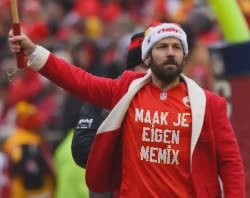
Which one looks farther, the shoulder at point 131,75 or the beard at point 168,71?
the shoulder at point 131,75

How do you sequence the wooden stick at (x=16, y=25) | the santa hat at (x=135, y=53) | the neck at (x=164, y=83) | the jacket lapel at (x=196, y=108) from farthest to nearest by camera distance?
the santa hat at (x=135, y=53)
the neck at (x=164, y=83)
the jacket lapel at (x=196, y=108)
the wooden stick at (x=16, y=25)

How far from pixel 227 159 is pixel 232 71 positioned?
2.17 m

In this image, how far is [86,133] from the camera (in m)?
8.82

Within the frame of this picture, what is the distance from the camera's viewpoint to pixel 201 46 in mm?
10516

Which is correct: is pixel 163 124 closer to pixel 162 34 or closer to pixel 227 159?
pixel 227 159

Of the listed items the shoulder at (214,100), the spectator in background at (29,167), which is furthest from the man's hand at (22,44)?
the spectator in background at (29,167)

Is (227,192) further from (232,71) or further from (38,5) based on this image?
(38,5)

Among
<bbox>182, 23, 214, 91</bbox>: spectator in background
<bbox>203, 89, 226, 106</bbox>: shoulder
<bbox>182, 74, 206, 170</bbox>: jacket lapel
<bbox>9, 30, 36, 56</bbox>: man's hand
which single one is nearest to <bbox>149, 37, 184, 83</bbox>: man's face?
<bbox>182, 74, 206, 170</bbox>: jacket lapel

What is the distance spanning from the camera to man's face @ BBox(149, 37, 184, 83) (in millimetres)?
7949

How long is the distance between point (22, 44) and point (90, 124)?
120 cm

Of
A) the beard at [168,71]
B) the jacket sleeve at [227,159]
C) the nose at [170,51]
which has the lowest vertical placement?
the jacket sleeve at [227,159]

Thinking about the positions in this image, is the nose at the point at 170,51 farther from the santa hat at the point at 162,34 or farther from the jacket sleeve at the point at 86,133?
the jacket sleeve at the point at 86,133

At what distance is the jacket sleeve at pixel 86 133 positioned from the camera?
8.77 meters

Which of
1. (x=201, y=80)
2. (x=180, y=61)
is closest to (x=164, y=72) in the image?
(x=180, y=61)
